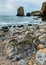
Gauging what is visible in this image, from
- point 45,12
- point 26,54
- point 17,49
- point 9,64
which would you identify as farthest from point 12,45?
point 45,12

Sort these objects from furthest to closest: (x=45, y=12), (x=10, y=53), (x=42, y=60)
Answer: (x=45, y=12) < (x=10, y=53) < (x=42, y=60)

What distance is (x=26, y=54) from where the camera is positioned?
17.8ft

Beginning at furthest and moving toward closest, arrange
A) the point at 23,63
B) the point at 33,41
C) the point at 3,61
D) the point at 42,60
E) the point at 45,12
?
the point at 45,12
the point at 33,41
the point at 3,61
the point at 23,63
the point at 42,60

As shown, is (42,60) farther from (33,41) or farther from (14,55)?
(33,41)

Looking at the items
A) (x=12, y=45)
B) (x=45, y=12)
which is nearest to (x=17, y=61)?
(x=12, y=45)

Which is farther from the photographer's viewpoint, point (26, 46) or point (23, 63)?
point (26, 46)

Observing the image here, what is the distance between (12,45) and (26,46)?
0.54m

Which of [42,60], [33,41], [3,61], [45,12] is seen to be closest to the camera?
[42,60]

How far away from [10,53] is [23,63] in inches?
37.3

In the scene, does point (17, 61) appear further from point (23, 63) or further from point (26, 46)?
point (26, 46)

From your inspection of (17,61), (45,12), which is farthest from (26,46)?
(45,12)

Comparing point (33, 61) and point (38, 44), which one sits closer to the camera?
point (33, 61)

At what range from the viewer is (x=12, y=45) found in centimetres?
598

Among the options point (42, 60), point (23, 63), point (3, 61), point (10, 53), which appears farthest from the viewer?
point (10, 53)
